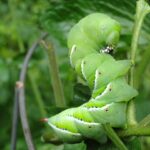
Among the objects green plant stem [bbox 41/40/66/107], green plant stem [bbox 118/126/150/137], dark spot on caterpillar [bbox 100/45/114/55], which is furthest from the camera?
green plant stem [bbox 41/40/66/107]

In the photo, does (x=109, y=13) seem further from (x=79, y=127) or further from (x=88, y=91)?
(x=79, y=127)

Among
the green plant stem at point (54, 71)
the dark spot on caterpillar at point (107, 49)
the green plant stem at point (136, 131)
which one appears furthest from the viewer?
the green plant stem at point (54, 71)

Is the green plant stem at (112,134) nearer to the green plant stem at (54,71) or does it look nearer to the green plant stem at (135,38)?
the green plant stem at (135,38)

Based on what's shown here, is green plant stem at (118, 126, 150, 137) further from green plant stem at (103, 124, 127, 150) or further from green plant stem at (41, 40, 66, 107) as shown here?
green plant stem at (41, 40, 66, 107)

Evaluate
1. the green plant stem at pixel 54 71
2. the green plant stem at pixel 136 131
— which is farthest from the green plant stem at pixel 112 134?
the green plant stem at pixel 54 71

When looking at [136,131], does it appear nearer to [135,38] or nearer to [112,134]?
[112,134]

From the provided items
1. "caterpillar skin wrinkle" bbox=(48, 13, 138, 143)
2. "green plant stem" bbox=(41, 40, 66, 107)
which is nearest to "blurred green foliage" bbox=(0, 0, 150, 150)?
"green plant stem" bbox=(41, 40, 66, 107)
